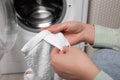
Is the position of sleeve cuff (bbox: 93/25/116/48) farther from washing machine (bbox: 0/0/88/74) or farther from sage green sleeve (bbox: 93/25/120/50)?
washing machine (bbox: 0/0/88/74)

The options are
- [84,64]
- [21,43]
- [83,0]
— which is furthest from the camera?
[21,43]

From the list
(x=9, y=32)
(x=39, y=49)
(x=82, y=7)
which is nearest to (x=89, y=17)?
(x=82, y=7)

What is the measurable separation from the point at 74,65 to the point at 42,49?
0.20m

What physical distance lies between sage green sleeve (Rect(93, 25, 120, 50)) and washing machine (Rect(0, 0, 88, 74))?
0.37 m

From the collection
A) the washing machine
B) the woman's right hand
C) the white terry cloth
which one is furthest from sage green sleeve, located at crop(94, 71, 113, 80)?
the washing machine

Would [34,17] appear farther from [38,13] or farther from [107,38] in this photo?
[107,38]

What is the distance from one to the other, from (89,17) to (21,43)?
46 centimetres

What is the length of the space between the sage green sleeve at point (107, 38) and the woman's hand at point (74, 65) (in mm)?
218

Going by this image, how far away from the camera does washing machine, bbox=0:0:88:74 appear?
126cm

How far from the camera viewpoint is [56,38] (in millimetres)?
799

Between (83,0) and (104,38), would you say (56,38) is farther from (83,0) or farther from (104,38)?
(83,0)

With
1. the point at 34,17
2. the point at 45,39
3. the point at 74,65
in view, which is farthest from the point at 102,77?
the point at 34,17

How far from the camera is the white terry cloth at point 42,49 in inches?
31.4

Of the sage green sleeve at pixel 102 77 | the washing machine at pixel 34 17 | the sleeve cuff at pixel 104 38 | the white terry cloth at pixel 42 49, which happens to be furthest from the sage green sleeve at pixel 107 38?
the washing machine at pixel 34 17
